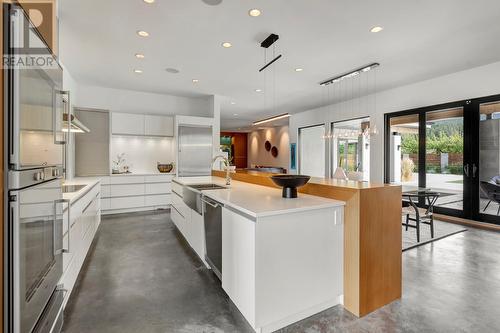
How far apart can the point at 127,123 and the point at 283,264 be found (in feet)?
17.2

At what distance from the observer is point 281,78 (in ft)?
17.3

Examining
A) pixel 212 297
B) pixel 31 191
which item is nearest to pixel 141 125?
pixel 212 297

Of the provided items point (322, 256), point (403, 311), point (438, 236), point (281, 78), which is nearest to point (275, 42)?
point (281, 78)

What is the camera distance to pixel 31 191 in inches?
45.5

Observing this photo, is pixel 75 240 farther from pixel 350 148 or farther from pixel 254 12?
pixel 350 148

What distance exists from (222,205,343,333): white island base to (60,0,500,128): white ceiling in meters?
2.30

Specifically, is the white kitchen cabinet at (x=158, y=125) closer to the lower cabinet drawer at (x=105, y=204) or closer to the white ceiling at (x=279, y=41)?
the white ceiling at (x=279, y=41)

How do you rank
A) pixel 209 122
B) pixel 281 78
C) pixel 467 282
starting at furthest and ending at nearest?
pixel 209 122 < pixel 281 78 < pixel 467 282

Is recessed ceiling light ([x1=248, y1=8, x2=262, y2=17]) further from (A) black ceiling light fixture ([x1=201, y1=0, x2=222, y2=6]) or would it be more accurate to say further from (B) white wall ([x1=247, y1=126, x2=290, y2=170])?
(B) white wall ([x1=247, y1=126, x2=290, y2=170])

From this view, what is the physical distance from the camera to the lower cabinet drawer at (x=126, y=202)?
17.9 ft

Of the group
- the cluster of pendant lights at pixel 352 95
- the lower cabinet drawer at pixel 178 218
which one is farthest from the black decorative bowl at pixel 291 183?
the cluster of pendant lights at pixel 352 95

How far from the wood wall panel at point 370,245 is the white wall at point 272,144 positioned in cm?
880

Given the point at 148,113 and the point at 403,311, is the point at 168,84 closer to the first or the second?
the point at 148,113

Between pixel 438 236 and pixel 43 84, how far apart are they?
16.9 ft
